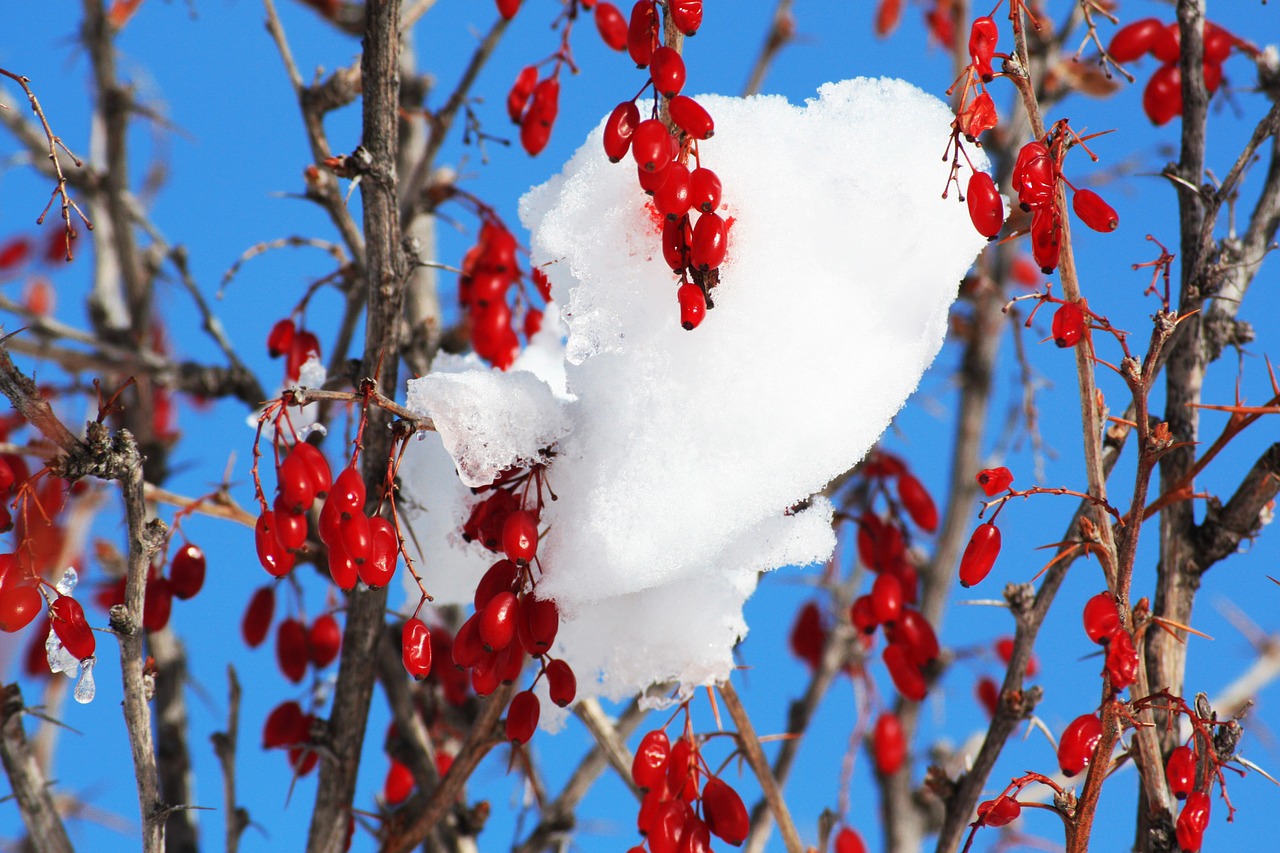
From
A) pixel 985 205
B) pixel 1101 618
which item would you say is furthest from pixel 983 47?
pixel 1101 618

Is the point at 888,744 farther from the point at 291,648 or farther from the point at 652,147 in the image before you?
the point at 652,147

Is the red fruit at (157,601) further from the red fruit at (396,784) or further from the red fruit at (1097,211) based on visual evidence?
the red fruit at (1097,211)

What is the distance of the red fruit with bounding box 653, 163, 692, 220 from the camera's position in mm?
880

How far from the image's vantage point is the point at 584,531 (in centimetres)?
97

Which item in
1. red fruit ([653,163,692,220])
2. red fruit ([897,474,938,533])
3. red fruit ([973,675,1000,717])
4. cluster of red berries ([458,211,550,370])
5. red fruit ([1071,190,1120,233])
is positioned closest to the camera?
red fruit ([653,163,692,220])

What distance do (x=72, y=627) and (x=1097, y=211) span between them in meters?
0.96

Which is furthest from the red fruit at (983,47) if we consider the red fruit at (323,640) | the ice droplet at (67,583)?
the red fruit at (323,640)

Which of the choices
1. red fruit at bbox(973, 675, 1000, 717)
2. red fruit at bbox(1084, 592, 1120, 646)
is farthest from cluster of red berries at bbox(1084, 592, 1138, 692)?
red fruit at bbox(973, 675, 1000, 717)

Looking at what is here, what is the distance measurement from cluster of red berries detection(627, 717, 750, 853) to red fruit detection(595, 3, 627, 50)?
92 cm

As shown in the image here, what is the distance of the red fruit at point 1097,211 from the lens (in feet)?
3.22

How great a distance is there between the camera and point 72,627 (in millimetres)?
1028

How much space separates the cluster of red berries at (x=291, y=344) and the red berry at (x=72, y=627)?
545 millimetres

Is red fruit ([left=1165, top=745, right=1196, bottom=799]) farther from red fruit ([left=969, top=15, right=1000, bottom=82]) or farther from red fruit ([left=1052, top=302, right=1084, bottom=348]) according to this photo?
red fruit ([left=969, top=15, right=1000, bottom=82])

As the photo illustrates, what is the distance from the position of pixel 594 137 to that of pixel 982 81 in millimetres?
340
